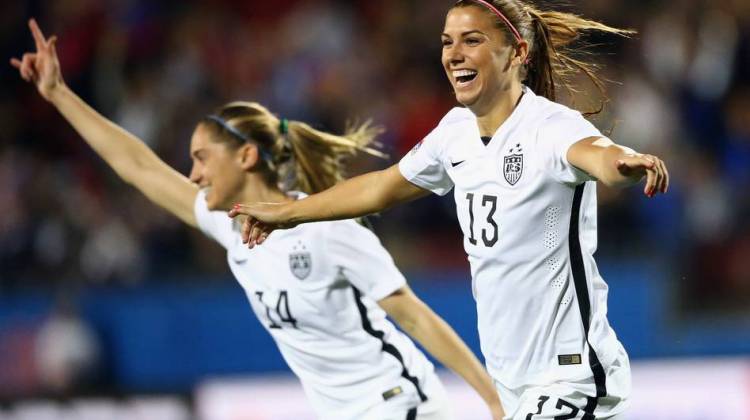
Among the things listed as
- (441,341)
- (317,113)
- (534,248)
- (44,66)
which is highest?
(317,113)

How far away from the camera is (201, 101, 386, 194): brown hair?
205 inches

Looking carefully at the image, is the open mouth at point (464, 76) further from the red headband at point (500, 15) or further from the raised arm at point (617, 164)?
the raised arm at point (617, 164)

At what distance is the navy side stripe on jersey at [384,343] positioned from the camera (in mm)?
4848

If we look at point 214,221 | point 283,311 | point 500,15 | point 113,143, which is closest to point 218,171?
point 214,221

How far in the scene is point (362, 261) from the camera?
15.6 feet

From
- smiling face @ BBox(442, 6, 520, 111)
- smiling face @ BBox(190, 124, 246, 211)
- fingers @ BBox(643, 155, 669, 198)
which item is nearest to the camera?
fingers @ BBox(643, 155, 669, 198)

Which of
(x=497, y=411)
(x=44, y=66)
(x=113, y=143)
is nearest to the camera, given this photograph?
(x=497, y=411)

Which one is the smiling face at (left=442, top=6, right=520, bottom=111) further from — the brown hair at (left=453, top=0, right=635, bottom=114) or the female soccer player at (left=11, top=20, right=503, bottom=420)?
the female soccer player at (left=11, top=20, right=503, bottom=420)

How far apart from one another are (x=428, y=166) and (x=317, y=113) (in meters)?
5.57

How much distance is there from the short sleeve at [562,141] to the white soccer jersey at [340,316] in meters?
1.24

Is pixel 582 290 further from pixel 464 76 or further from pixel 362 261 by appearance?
pixel 362 261

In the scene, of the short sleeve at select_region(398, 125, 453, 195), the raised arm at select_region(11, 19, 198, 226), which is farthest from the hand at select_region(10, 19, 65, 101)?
the short sleeve at select_region(398, 125, 453, 195)

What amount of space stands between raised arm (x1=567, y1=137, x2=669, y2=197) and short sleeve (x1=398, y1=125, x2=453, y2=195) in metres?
0.63

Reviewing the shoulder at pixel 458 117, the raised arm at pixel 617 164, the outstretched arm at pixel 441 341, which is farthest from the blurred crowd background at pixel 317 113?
the raised arm at pixel 617 164
